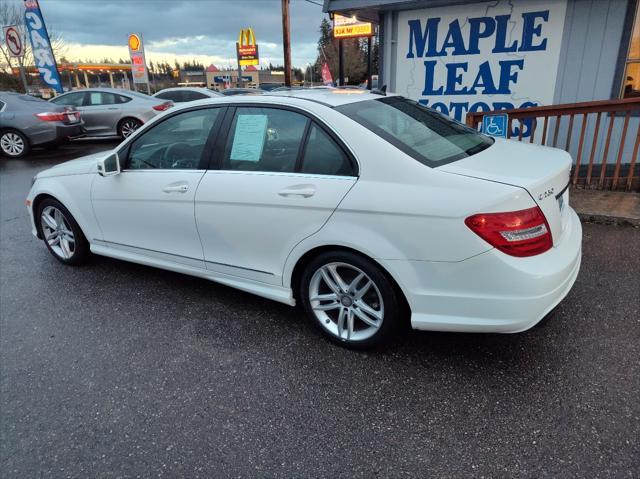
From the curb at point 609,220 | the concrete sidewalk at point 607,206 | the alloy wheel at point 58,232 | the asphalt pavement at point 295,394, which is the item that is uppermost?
the alloy wheel at point 58,232

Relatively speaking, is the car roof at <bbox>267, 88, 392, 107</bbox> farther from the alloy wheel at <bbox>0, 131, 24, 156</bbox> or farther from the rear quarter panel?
the alloy wheel at <bbox>0, 131, 24, 156</bbox>

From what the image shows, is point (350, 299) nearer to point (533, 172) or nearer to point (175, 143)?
point (533, 172)

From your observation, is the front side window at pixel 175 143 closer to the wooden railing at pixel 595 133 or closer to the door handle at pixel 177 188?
the door handle at pixel 177 188

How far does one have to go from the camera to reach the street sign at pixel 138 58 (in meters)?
22.9

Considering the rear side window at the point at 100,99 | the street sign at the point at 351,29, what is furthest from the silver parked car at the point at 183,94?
the street sign at the point at 351,29

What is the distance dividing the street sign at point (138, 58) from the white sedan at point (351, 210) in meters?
21.5

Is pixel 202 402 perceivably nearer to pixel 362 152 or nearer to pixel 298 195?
pixel 298 195

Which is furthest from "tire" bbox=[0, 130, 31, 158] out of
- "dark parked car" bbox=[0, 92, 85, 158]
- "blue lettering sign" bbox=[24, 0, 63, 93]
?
"blue lettering sign" bbox=[24, 0, 63, 93]

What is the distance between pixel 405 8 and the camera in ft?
23.9

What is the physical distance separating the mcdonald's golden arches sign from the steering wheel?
142 feet

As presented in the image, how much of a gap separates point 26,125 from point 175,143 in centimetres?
930

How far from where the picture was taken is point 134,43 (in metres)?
23.0

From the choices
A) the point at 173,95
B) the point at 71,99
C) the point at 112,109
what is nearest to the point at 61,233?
the point at 112,109

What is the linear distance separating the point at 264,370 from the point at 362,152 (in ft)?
4.66
